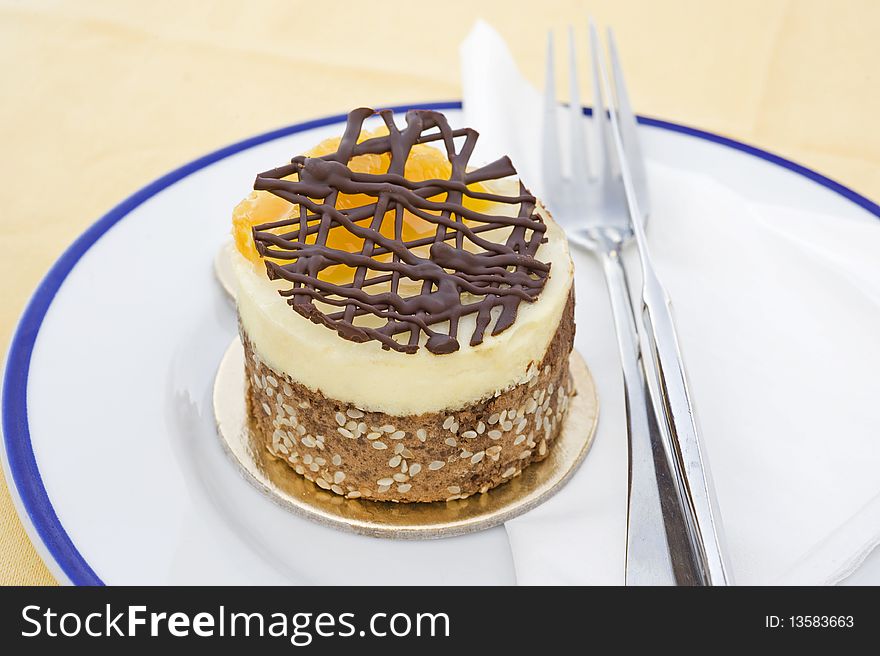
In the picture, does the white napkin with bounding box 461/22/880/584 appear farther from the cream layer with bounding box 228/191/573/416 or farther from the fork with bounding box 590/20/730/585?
the cream layer with bounding box 228/191/573/416

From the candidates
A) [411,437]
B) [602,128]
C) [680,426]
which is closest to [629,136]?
[602,128]

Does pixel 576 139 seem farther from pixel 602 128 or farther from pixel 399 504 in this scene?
pixel 399 504

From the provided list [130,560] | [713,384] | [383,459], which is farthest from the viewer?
[713,384]

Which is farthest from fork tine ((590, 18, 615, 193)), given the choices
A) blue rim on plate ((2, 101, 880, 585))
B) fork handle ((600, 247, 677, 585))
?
fork handle ((600, 247, 677, 585))

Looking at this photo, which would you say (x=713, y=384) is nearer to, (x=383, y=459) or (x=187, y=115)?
(x=383, y=459)

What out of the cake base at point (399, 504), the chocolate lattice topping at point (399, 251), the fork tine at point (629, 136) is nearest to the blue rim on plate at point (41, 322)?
the fork tine at point (629, 136)

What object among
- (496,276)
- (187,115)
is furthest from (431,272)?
(187,115)

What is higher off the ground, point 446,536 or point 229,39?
point 229,39
